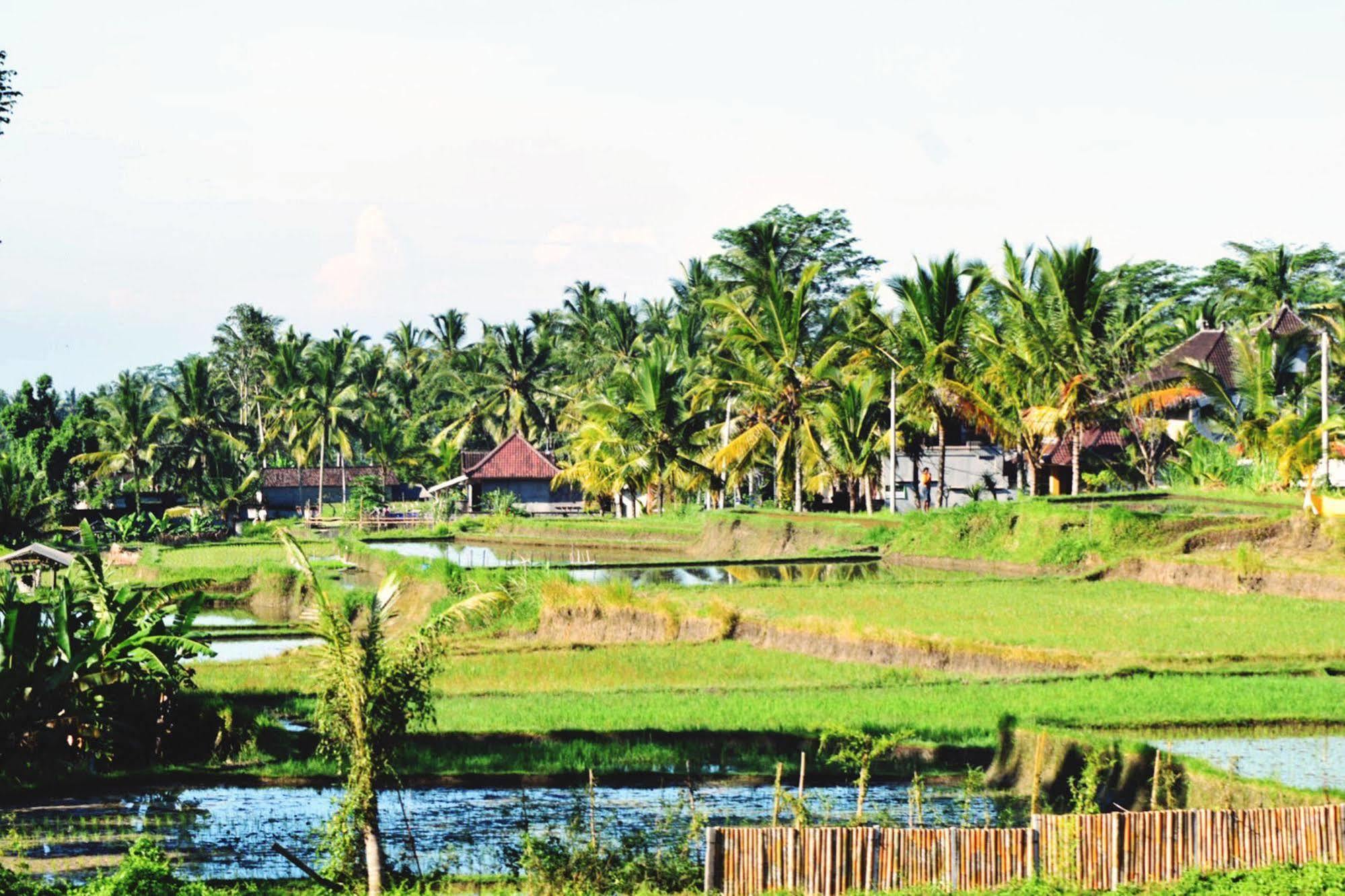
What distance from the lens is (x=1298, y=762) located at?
13.2m

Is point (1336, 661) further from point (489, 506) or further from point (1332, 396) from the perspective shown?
point (489, 506)

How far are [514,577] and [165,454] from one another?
37.2 m

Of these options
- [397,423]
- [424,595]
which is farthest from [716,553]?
[397,423]

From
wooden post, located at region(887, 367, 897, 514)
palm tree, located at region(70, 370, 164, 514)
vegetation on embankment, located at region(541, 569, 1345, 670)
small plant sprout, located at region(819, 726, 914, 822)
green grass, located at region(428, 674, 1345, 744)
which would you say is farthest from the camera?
palm tree, located at region(70, 370, 164, 514)

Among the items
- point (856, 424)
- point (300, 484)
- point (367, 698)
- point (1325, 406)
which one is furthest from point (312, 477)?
point (367, 698)

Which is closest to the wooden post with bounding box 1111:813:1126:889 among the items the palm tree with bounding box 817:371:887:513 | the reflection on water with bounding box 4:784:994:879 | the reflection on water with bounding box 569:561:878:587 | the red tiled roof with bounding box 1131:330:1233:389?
the reflection on water with bounding box 4:784:994:879

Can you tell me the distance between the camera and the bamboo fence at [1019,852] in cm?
1010

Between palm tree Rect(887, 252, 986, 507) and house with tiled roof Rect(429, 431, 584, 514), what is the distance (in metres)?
21.5

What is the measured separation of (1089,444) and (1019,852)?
32.5 m

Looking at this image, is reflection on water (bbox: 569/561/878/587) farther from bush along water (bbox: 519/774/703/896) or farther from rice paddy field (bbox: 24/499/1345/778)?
bush along water (bbox: 519/774/703/896)

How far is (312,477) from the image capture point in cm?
6581

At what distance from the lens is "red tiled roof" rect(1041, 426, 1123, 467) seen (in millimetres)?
40812

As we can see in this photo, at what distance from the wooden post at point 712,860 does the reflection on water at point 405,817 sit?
1812 millimetres

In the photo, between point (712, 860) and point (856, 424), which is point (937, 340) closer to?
point (856, 424)
